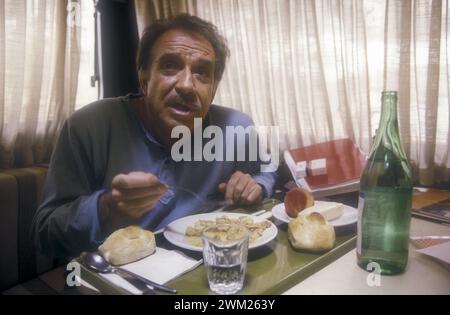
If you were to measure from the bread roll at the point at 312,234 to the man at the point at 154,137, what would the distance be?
10.5 inches

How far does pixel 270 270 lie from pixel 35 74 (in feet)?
2.08

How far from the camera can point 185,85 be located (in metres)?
0.79

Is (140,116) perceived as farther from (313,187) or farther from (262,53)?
(313,187)

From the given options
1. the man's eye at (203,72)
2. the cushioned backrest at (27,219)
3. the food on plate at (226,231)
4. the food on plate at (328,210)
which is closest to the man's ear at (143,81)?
the man's eye at (203,72)

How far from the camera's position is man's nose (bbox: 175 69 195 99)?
2.57ft

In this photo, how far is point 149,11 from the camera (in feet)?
2.64

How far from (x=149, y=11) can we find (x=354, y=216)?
0.66m

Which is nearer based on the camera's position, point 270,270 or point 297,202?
point 270,270

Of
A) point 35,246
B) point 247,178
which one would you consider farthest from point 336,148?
point 35,246

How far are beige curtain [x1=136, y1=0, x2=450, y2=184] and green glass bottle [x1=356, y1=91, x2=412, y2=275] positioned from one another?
420 mm

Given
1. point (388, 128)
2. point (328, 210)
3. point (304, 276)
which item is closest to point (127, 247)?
point (304, 276)

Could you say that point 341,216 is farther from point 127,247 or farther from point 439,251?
point 127,247

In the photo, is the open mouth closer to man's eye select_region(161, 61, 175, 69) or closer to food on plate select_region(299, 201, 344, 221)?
man's eye select_region(161, 61, 175, 69)
